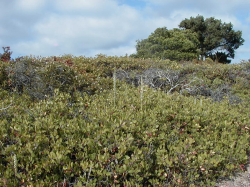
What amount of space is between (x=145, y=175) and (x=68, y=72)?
347cm

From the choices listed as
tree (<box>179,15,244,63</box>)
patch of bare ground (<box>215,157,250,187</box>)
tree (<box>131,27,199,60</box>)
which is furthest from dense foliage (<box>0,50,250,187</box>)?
tree (<box>179,15,244,63</box>)

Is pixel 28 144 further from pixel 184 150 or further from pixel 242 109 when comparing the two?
pixel 242 109

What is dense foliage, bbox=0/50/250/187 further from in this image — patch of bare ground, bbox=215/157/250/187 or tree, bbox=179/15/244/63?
tree, bbox=179/15/244/63

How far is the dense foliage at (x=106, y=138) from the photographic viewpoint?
2189 millimetres

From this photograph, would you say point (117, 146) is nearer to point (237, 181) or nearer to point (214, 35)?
point (237, 181)

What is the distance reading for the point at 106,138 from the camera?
259cm

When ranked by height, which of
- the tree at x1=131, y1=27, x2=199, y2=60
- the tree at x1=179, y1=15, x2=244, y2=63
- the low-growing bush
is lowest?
the low-growing bush

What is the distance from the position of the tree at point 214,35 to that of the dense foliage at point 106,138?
2954 centimetres

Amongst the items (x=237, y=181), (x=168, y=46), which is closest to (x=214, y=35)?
(x=168, y=46)

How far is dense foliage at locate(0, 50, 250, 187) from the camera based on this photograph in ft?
7.18

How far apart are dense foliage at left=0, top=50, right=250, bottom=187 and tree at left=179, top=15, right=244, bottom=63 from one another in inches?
1163

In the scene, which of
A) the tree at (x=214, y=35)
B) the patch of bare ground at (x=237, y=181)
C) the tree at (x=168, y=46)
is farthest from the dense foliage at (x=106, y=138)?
the tree at (x=214, y=35)

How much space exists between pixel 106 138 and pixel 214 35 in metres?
33.6

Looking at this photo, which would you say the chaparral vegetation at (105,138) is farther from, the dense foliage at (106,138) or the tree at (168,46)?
the tree at (168,46)
